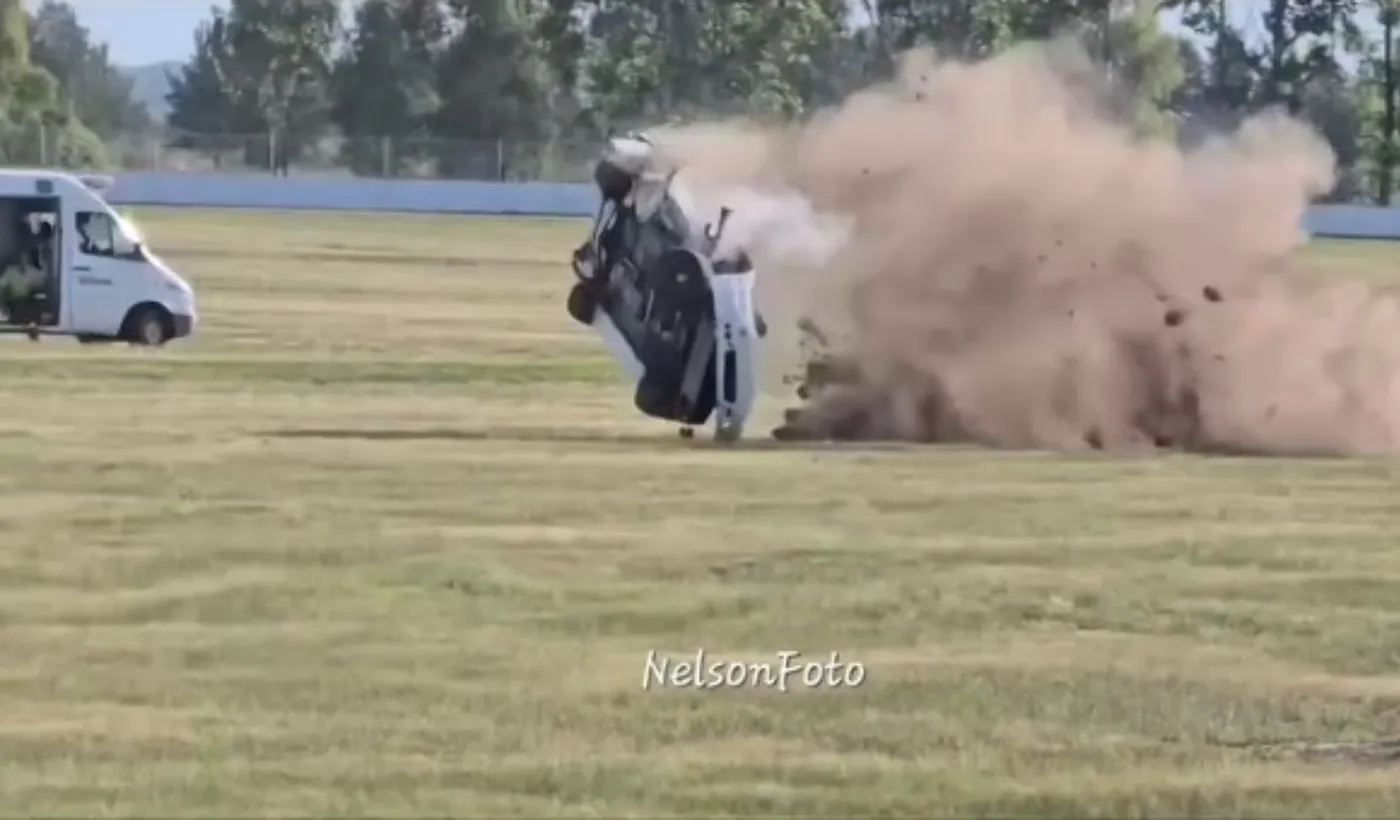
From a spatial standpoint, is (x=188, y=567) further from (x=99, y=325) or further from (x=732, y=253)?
(x=99, y=325)

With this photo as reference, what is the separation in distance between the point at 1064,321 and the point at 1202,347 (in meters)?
1.22

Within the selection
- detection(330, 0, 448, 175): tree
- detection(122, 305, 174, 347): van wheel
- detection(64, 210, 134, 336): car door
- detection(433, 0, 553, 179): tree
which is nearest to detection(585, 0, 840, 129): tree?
detection(433, 0, 553, 179): tree

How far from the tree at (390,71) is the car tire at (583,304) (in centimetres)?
7914

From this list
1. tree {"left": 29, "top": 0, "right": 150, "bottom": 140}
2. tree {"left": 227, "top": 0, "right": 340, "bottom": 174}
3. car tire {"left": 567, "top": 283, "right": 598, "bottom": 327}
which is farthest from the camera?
tree {"left": 29, "top": 0, "right": 150, "bottom": 140}

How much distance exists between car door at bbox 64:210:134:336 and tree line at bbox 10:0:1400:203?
3103 cm

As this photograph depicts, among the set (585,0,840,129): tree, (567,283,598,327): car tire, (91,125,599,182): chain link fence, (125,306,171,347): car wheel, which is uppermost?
(585,0,840,129): tree

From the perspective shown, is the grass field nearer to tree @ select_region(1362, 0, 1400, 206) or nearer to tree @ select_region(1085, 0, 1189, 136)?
tree @ select_region(1085, 0, 1189, 136)

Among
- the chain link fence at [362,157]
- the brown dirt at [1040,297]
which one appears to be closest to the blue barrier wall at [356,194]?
the chain link fence at [362,157]

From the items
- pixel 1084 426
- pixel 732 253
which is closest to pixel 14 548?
pixel 732 253

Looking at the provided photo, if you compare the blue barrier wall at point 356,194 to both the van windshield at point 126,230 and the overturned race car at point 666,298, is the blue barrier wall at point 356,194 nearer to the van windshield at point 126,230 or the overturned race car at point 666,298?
the van windshield at point 126,230

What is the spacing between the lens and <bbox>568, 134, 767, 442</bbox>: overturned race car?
79.2 ft

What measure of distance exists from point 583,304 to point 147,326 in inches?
485

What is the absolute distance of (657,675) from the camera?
1333cm

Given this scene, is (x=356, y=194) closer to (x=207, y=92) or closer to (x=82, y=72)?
(x=207, y=92)
